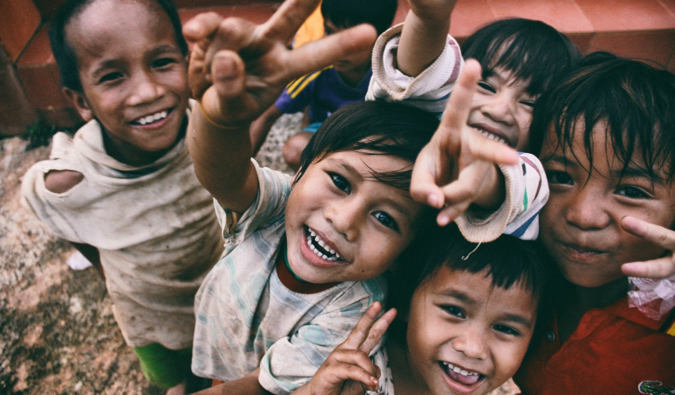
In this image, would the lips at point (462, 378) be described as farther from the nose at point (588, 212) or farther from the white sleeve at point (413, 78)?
the white sleeve at point (413, 78)

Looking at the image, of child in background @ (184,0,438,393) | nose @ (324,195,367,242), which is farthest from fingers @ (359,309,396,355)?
nose @ (324,195,367,242)

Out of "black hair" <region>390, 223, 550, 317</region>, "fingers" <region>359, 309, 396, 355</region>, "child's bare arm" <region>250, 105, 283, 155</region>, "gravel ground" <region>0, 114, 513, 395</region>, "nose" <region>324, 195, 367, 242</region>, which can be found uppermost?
"nose" <region>324, 195, 367, 242</region>

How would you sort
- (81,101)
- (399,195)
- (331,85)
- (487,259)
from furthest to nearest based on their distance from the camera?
(331,85) < (81,101) < (487,259) < (399,195)

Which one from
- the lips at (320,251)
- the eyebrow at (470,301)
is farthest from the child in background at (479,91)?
the lips at (320,251)

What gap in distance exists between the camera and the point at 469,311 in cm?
116

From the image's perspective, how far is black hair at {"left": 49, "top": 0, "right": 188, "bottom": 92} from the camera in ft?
4.33

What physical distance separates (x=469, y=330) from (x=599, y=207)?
17.0 inches

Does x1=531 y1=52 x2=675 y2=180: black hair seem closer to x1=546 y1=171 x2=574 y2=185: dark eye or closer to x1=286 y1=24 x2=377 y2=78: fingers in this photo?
x1=546 y1=171 x2=574 y2=185: dark eye

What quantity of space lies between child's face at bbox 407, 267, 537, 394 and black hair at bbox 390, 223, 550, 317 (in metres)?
0.02

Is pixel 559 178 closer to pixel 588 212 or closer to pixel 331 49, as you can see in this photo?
pixel 588 212

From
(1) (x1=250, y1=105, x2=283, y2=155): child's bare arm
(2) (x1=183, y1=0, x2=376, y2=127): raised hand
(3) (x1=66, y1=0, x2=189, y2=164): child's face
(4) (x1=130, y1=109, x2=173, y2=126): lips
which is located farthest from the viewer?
(1) (x1=250, y1=105, x2=283, y2=155): child's bare arm

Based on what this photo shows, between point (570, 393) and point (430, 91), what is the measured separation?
3.23 ft

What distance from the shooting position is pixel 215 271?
1334mm

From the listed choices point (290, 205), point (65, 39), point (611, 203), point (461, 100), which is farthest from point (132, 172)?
point (611, 203)
